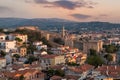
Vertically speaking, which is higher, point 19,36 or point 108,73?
point 19,36

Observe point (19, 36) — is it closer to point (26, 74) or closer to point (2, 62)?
point (2, 62)

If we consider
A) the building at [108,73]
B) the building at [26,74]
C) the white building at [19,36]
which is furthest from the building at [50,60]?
the white building at [19,36]

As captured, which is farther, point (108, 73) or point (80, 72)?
point (80, 72)

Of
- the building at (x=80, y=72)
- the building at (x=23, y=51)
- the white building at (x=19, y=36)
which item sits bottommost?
the building at (x=80, y=72)

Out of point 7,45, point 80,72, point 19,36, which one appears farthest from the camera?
point 19,36

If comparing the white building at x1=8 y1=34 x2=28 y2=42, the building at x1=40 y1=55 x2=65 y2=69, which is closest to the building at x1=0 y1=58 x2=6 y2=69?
the building at x1=40 y1=55 x2=65 y2=69

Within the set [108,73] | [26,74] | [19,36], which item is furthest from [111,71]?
[19,36]

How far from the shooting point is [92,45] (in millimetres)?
35156

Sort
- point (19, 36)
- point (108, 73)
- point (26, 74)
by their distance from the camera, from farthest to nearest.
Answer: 1. point (19, 36)
2. point (26, 74)
3. point (108, 73)

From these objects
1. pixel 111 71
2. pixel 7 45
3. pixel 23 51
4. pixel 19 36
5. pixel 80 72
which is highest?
pixel 19 36

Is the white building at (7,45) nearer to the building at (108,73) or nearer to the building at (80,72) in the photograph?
the building at (80,72)

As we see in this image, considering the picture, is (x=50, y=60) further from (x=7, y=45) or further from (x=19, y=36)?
(x=19, y=36)

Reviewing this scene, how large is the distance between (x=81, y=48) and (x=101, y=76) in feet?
58.7

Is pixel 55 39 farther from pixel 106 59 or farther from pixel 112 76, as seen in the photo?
pixel 112 76
